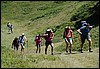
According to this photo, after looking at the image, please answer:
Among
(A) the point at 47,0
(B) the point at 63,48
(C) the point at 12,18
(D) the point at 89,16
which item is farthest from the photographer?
(A) the point at 47,0

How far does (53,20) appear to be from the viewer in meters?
46.1

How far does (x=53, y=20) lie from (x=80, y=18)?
27.0 feet

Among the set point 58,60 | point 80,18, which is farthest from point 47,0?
point 58,60

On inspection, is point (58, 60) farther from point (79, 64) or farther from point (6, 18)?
point (6, 18)

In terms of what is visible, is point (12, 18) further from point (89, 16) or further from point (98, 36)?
point (98, 36)

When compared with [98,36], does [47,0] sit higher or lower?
higher

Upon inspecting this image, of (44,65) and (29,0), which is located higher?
(29,0)

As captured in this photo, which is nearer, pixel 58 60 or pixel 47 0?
pixel 58 60

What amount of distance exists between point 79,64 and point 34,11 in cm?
5207

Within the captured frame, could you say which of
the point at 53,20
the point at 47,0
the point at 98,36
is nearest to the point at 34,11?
the point at 47,0

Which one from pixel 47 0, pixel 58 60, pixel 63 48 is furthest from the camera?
pixel 47 0

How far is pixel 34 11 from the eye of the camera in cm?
6656

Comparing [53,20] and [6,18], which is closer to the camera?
[53,20]

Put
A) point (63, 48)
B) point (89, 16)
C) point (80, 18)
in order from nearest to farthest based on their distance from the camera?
point (63, 48) < point (89, 16) < point (80, 18)
